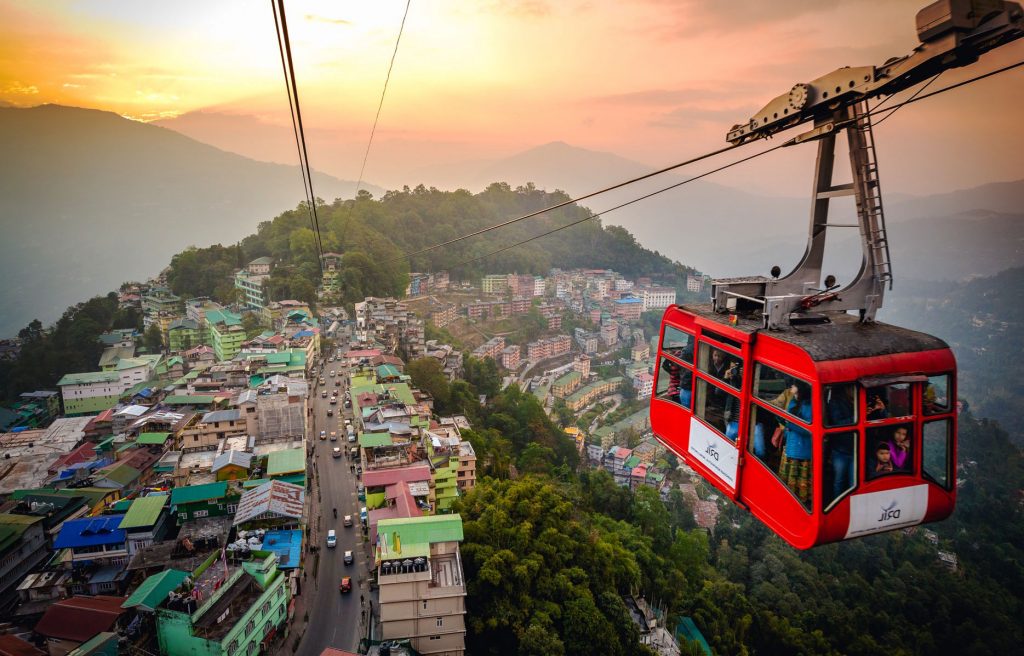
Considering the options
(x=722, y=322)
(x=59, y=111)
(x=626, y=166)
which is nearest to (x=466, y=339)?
(x=722, y=322)

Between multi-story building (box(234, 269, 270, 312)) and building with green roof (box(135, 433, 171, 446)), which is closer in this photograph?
building with green roof (box(135, 433, 171, 446))

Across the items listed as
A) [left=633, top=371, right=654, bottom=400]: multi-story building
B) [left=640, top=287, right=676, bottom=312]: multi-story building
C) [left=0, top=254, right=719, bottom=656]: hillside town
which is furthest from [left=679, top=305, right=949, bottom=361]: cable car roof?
[left=640, top=287, right=676, bottom=312]: multi-story building

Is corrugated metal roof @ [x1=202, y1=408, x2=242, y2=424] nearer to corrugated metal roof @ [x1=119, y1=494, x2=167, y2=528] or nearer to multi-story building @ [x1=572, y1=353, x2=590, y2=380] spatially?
corrugated metal roof @ [x1=119, y1=494, x2=167, y2=528]

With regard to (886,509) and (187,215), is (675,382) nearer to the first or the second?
(886,509)

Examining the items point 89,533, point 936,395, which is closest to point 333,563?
point 89,533

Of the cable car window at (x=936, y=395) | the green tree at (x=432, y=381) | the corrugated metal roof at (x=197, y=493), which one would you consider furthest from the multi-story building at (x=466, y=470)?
the cable car window at (x=936, y=395)

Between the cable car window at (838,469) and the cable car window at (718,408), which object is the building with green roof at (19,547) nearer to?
the cable car window at (718,408)
